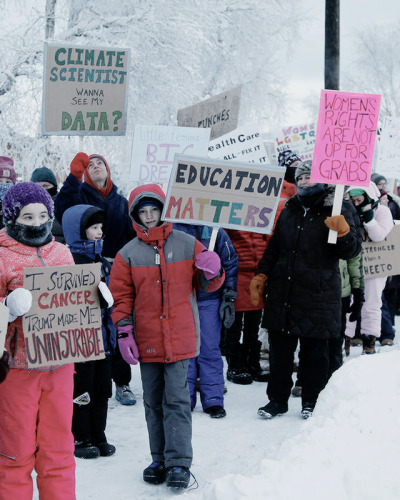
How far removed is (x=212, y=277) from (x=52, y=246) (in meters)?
0.97

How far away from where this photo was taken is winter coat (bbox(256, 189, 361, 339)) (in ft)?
→ 16.3

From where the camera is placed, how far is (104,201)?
547 centimetres

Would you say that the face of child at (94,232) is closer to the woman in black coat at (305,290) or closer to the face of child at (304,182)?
the woman in black coat at (305,290)

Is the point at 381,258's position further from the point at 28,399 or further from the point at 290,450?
the point at 28,399

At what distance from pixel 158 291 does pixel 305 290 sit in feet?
4.88

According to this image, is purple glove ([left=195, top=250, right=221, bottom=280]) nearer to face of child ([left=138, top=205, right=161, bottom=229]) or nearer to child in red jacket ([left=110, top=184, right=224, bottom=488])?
child in red jacket ([left=110, top=184, right=224, bottom=488])

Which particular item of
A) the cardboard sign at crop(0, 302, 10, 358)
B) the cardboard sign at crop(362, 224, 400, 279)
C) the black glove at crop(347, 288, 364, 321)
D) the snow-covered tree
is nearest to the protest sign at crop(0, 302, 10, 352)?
the cardboard sign at crop(0, 302, 10, 358)

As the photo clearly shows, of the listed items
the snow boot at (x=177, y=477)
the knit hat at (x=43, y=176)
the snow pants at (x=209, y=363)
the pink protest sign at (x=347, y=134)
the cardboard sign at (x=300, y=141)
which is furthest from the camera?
the cardboard sign at (x=300, y=141)

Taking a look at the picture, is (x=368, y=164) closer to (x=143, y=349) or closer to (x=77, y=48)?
(x=143, y=349)

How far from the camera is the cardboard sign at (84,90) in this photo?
5996 mm

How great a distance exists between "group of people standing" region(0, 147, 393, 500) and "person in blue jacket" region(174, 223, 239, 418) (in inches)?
0.4

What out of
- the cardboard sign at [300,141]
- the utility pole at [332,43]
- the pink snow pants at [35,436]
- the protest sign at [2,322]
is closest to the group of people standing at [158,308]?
the pink snow pants at [35,436]

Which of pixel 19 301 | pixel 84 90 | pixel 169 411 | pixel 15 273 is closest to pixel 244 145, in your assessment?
pixel 84 90

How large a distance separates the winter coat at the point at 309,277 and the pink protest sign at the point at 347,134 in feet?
0.91
